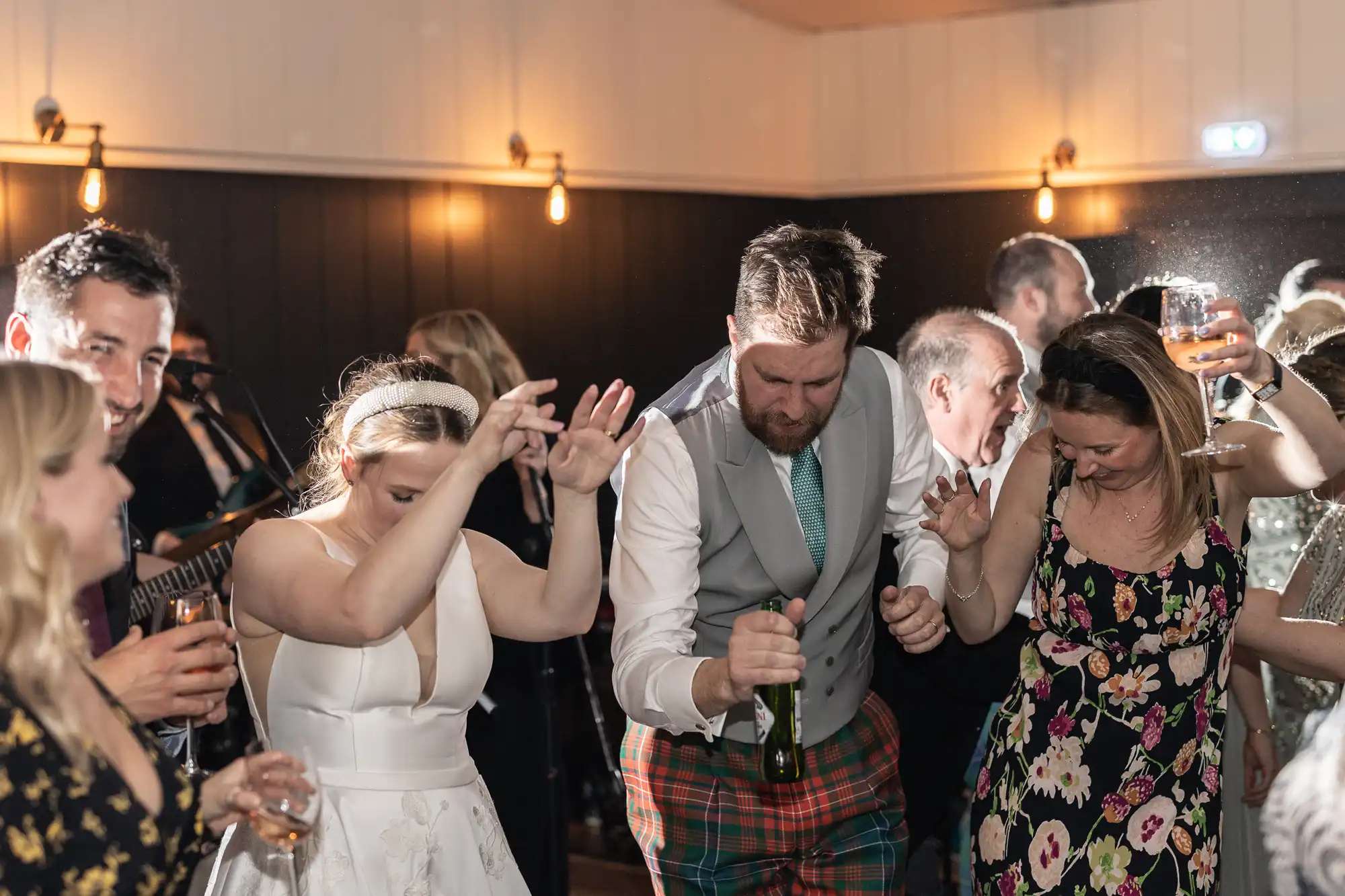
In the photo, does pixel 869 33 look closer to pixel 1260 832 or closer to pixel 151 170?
pixel 151 170

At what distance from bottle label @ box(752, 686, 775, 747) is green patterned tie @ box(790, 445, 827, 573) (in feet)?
1.38

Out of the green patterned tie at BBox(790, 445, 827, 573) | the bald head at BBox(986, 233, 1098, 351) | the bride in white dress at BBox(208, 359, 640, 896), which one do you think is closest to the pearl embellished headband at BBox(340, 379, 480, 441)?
the bride in white dress at BBox(208, 359, 640, 896)

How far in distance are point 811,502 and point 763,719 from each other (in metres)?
0.55

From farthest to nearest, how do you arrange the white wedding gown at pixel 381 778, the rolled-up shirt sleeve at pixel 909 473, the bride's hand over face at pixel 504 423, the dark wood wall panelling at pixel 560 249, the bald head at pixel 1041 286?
1. the bald head at pixel 1041 286
2. the dark wood wall panelling at pixel 560 249
3. the rolled-up shirt sleeve at pixel 909 473
4. the white wedding gown at pixel 381 778
5. the bride's hand over face at pixel 504 423

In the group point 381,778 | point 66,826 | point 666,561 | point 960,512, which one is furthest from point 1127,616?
point 66,826

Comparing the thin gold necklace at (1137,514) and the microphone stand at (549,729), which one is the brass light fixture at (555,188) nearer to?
the microphone stand at (549,729)

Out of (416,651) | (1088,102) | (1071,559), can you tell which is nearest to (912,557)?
(1071,559)

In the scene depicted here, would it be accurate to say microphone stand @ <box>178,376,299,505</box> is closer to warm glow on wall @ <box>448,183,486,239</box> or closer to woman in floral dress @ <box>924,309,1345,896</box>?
warm glow on wall @ <box>448,183,486,239</box>

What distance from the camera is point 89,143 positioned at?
11.7 ft

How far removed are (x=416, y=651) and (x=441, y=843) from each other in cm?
31

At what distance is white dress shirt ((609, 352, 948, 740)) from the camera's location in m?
2.30

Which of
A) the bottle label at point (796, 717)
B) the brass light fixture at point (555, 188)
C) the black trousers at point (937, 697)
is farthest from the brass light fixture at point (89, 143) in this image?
the bottle label at point (796, 717)

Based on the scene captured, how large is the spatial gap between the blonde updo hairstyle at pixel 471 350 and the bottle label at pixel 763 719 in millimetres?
2047

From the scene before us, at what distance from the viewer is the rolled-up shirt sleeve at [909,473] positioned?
277 cm
